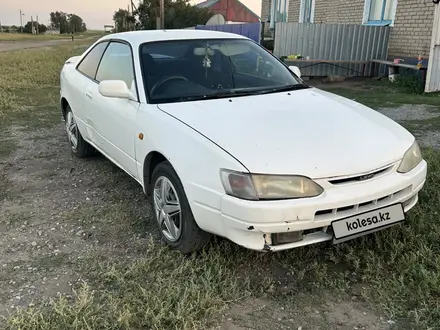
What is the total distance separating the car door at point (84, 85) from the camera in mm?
4652

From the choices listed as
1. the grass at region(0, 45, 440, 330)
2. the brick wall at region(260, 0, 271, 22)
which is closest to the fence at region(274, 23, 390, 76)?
the grass at region(0, 45, 440, 330)

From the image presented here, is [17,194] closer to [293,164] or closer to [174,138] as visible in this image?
[174,138]

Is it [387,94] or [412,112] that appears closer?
[412,112]

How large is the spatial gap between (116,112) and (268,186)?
1.80 meters

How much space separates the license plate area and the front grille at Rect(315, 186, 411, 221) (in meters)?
0.03

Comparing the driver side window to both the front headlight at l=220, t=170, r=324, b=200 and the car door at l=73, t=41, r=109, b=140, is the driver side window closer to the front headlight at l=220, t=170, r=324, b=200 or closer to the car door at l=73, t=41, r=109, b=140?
the car door at l=73, t=41, r=109, b=140

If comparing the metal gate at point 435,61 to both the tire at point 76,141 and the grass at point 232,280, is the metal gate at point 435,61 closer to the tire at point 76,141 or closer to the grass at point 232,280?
the grass at point 232,280

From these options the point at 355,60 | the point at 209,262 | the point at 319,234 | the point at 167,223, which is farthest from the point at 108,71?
the point at 355,60

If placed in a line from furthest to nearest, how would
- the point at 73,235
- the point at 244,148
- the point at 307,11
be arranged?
1. the point at 307,11
2. the point at 73,235
3. the point at 244,148

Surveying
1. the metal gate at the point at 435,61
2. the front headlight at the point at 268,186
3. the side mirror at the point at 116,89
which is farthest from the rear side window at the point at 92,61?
the metal gate at the point at 435,61

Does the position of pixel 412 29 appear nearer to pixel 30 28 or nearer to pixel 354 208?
pixel 354 208

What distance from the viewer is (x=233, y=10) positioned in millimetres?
51219

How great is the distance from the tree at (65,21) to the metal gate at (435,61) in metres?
94.0

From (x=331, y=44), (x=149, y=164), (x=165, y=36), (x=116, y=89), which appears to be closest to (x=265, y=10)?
(x=331, y=44)
